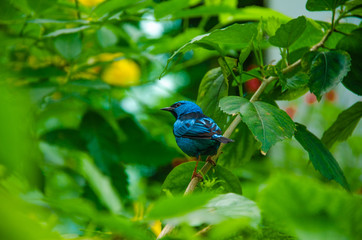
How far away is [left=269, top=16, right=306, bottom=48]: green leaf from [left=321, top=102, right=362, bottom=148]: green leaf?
0.16 metres

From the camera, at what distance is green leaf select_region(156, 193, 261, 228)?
21 centimetres

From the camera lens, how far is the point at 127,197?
71cm

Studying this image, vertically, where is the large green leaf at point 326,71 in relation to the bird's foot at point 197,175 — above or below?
above

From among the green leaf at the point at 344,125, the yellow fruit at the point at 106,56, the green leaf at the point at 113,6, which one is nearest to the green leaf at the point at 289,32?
the green leaf at the point at 344,125

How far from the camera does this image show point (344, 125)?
1.87 ft

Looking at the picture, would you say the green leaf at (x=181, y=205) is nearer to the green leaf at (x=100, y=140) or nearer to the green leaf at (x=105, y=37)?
the green leaf at (x=100, y=140)

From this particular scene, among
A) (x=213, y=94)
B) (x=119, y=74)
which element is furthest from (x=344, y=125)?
(x=119, y=74)

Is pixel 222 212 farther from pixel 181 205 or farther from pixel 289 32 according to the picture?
pixel 289 32

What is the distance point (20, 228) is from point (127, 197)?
59 cm

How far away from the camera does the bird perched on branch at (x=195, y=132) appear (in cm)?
50

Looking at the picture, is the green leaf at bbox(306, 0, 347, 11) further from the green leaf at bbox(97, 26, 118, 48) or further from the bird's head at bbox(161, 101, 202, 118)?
the green leaf at bbox(97, 26, 118, 48)

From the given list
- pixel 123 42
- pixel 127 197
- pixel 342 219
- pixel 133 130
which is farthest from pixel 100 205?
pixel 342 219

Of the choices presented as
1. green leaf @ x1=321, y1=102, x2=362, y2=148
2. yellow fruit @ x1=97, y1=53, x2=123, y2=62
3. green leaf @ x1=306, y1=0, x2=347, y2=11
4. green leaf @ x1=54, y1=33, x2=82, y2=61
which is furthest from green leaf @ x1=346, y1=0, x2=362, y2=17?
yellow fruit @ x1=97, y1=53, x2=123, y2=62

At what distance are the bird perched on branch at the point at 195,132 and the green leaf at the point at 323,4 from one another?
20 centimetres
